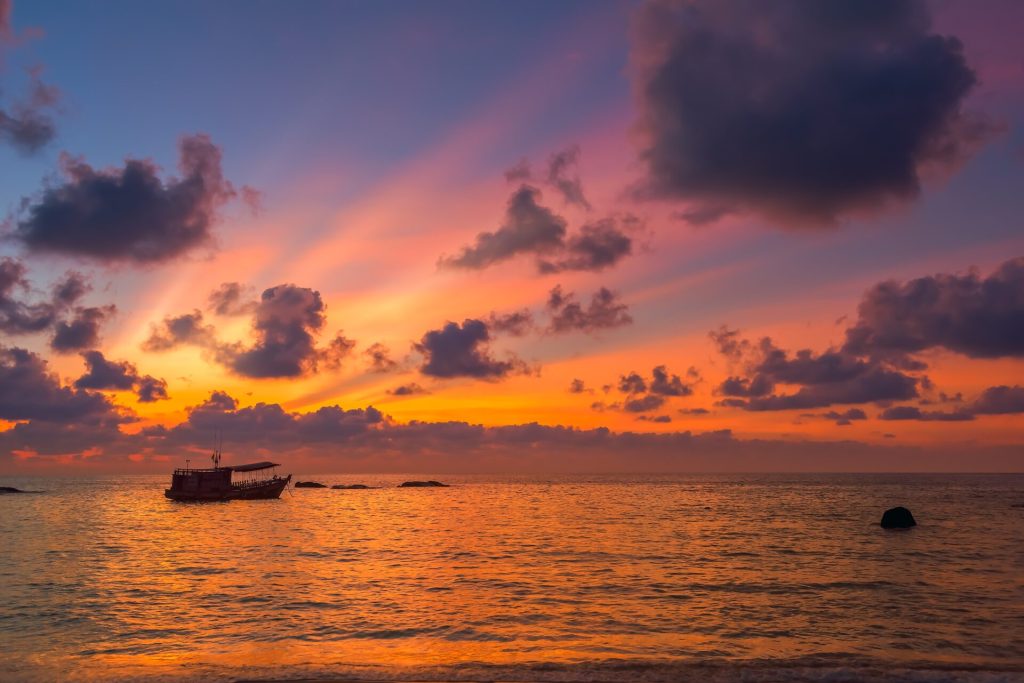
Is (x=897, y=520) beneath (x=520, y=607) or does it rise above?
beneath

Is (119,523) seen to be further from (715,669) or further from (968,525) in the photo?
(968,525)

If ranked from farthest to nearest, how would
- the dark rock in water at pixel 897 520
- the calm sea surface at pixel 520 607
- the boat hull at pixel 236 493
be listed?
1. the boat hull at pixel 236 493
2. the dark rock in water at pixel 897 520
3. the calm sea surface at pixel 520 607

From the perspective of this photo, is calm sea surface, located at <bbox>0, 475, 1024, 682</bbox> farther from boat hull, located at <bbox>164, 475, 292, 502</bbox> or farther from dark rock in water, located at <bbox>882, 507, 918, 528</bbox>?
boat hull, located at <bbox>164, 475, 292, 502</bbox>

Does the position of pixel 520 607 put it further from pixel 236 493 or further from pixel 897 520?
pixel 236 493

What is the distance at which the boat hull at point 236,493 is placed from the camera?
14225 centimetres

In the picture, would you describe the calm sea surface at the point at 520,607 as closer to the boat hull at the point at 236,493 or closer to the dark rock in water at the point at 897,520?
the dark rock in water at the point at 897,520

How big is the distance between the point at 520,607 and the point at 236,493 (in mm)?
130862

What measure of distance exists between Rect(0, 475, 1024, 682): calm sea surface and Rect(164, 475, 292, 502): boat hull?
247ft

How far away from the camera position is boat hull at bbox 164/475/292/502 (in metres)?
142

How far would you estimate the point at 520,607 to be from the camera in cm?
3403

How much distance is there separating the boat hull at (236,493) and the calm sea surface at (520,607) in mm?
75227

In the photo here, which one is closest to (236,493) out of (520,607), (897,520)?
(897,520)

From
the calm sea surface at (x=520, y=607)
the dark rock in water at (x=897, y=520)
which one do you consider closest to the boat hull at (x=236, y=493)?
the calm sea surface at (x=520, y=607)

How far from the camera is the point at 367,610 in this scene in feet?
111
